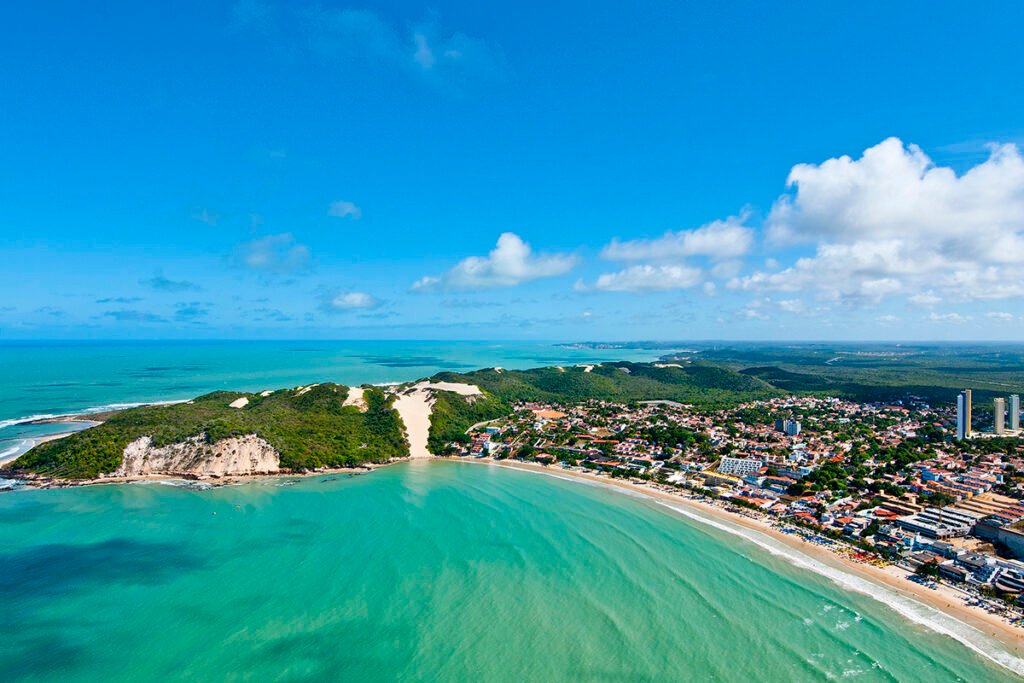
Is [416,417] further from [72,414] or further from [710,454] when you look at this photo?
[72,414]

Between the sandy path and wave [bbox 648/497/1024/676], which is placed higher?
the sandy path

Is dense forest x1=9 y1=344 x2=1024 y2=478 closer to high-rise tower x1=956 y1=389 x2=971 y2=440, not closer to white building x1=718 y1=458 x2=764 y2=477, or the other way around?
white building x1=718 y1=458 x2=764 y2=477

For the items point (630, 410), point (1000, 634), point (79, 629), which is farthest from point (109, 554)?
point (630, 410)

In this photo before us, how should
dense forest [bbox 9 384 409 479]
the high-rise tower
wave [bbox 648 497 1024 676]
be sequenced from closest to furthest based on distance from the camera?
1. wave [bbox 648 497 1024 676]
2. dense forest [bbox 9 384 409 479]
3. the high-rise tower

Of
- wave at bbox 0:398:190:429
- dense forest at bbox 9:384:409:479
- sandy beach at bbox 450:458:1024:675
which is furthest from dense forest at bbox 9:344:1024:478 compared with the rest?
sandy beach at bbox 450:458:1024:675

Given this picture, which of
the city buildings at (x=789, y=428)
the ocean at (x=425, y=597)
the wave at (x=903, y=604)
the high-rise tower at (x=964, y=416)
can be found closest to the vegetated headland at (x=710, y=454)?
the city buildings at (x=789, y=428)

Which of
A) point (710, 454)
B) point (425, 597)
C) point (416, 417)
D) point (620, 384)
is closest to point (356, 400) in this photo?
point (416, 417)

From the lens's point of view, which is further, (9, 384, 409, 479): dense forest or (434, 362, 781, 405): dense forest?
(434, 362, 781, 405): dense forest
